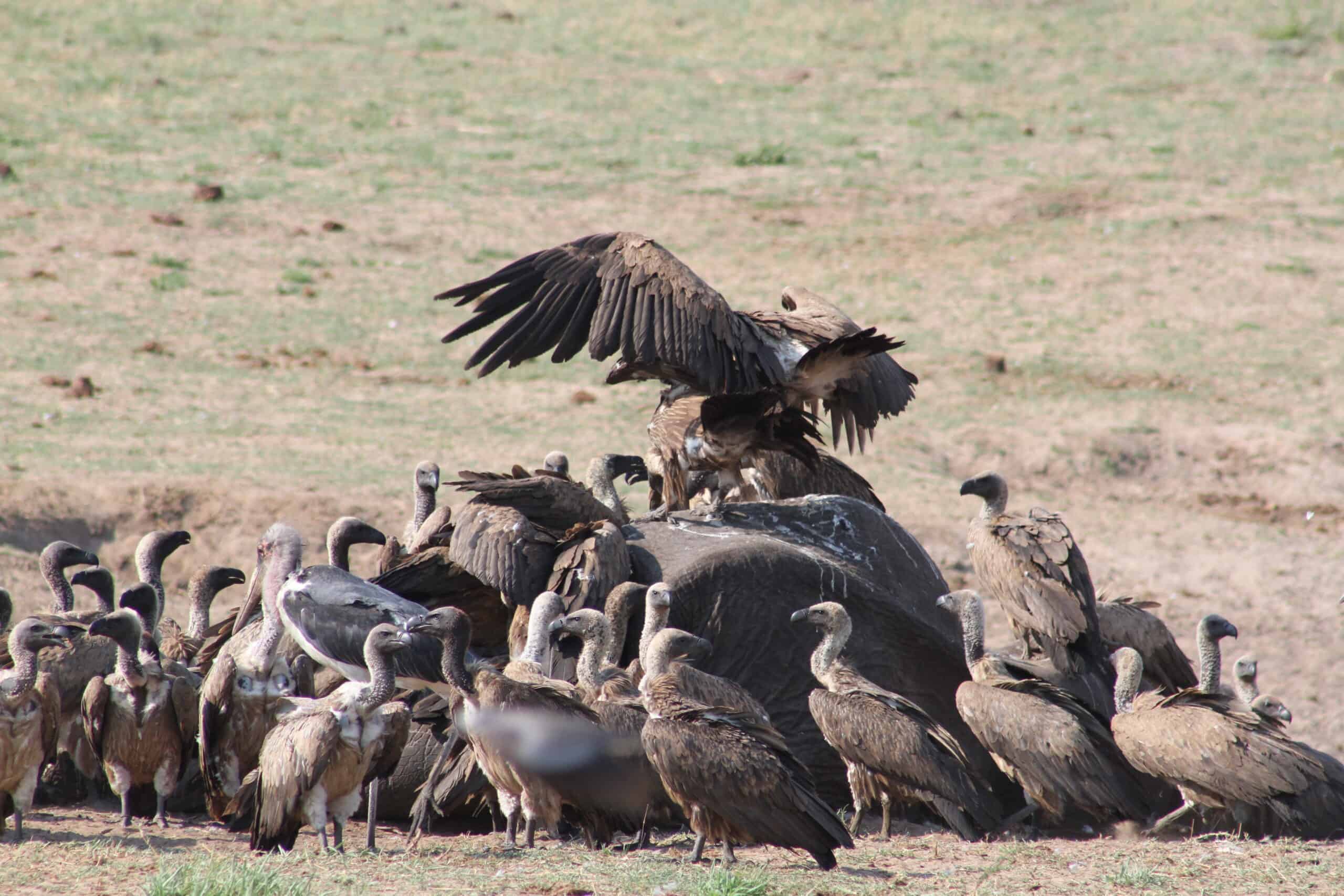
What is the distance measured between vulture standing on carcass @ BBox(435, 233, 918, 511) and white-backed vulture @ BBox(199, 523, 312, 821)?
1.48 m

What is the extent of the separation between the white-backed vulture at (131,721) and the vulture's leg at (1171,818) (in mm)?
3858

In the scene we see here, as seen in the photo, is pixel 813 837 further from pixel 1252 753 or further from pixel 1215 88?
pixel 1215 88

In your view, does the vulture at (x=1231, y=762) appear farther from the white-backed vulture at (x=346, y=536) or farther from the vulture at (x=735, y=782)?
the white-backed vulture at (x=346, y=536)

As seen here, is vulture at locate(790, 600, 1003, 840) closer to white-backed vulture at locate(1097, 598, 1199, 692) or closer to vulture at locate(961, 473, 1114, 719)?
vulture at locate(961, 473, 1114, 719)

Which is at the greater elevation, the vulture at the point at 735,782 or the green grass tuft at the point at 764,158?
the green grass tuft at the point at 764,158

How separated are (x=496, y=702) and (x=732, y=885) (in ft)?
4.05

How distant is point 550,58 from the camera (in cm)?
2162

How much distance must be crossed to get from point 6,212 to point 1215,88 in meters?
14.1

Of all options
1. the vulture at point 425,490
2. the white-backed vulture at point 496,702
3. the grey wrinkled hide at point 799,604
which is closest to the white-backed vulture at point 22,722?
the white-backed vulture at point 496,702

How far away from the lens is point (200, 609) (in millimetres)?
7805

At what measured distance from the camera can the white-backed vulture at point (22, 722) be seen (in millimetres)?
5961

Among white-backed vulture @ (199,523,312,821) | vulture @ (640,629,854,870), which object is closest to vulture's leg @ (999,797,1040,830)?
vulture @ (640,629,854,870)

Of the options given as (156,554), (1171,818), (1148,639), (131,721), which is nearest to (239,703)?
(131,721)

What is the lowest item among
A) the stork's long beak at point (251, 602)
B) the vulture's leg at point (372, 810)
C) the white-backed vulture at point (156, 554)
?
the vulture's leg at point (372, 810)
